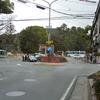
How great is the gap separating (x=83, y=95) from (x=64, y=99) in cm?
102

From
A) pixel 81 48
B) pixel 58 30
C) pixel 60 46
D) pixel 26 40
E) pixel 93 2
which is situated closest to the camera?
pixel 93 2

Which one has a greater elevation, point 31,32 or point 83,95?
point 31,32

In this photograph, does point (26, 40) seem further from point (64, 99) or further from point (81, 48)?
point (64, 99)

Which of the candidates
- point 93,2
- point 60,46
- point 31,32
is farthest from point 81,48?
point 93,2

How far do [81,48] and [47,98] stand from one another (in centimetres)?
9517

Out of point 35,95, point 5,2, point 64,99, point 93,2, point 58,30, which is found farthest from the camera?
point 58,30

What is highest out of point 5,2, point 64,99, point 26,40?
point 5,2

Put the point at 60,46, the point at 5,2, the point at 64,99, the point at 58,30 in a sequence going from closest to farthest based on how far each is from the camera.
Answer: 1. the point at 64,99
2. the point at 5,2
3. the point at 60,46
4. the point at 58,30

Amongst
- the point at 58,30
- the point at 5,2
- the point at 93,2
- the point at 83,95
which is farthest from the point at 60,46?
the point at 83,95

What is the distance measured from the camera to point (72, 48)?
104 meters

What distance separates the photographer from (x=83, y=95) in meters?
8.48

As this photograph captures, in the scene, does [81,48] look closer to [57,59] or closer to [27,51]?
[27,51]

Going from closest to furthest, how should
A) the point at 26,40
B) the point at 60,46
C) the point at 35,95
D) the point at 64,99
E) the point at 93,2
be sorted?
1. the point at 64,99
2. the point at 35,95
3. the point at 93,2
4. the point at 26,40
5. the point at 60,46

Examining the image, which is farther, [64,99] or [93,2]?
[93,2]
